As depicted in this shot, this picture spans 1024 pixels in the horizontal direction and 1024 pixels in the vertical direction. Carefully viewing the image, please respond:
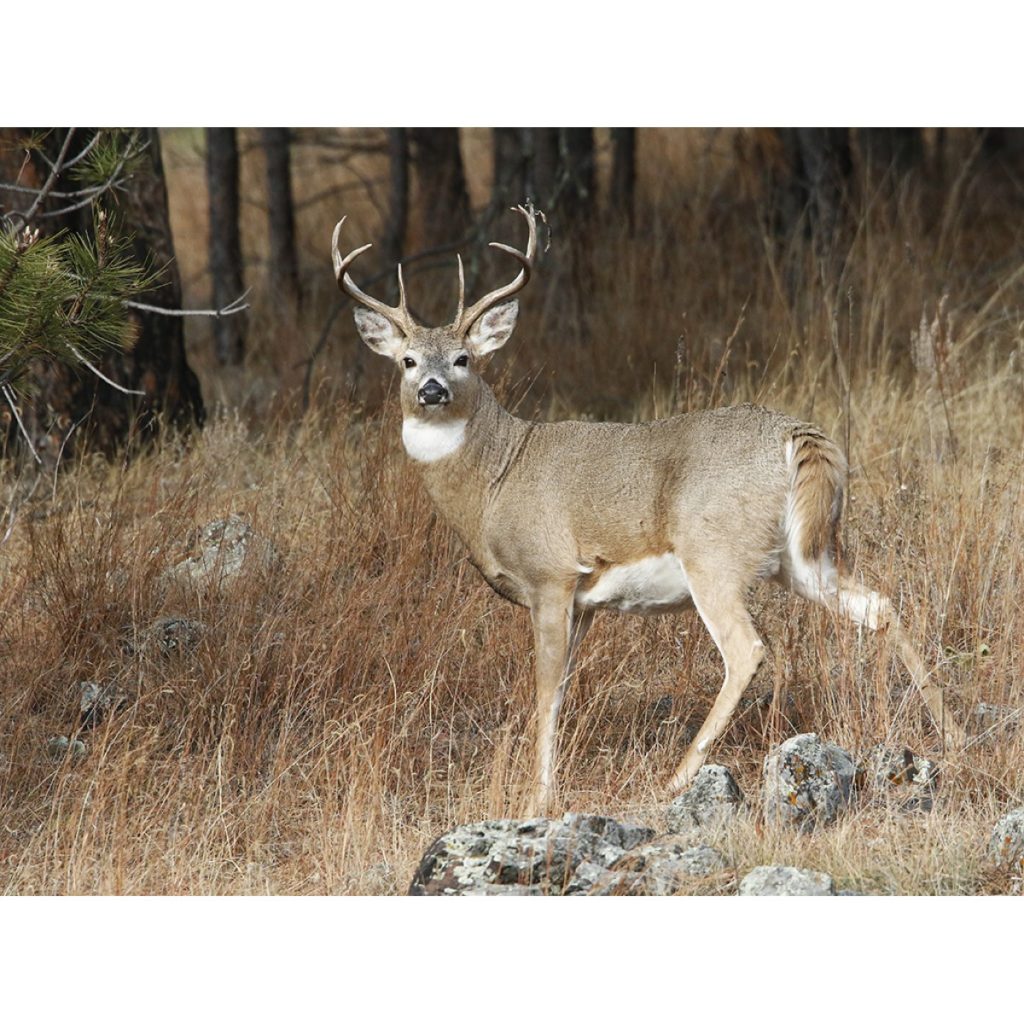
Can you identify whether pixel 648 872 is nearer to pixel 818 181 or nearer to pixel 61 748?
pixel 61 748

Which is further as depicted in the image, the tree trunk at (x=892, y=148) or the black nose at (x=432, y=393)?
the tree trunk at (x=892, y=148)

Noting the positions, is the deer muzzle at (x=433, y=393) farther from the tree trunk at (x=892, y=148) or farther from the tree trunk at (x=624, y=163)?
the tree trunk at (x=624, y=163)

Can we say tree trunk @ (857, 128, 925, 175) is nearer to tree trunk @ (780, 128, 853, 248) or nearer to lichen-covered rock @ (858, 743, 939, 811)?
tree trunk @ (780, 128, 853, 248)

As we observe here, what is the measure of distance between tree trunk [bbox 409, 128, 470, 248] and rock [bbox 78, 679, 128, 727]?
280 inches

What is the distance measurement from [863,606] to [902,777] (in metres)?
0.63

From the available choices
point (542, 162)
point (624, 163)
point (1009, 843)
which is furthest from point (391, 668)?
point (624, 163)

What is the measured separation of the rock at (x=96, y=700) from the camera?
6.26m

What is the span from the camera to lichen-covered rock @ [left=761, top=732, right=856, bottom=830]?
528 centimetres

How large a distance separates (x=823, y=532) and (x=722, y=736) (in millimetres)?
764

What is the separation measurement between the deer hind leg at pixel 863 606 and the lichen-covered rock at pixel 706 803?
712 mm

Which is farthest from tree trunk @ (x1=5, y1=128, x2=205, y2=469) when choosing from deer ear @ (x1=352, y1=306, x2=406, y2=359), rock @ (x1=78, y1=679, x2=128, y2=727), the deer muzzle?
the deer muzzle

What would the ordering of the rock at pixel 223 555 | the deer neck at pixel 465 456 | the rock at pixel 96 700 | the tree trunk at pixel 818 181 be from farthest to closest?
the tree trunk at pixel 818 181, the rock at pixel 223 555, the rock at pixel 96 700, the deer neck at pixel 465 456

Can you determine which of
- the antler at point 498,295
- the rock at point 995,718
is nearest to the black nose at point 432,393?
the antler at point 498,295
